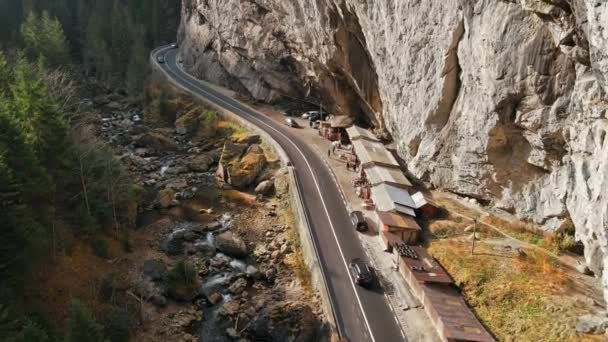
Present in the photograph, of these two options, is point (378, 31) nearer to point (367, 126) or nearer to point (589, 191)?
point (367, 126)

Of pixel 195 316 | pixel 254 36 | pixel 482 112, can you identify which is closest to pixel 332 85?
pixel 254 36

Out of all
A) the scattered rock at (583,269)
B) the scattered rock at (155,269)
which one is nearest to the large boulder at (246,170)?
the scattered rock at (155,269)

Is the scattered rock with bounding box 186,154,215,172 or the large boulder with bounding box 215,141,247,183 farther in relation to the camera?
the scattered rock with bounding box 186,154,215,172

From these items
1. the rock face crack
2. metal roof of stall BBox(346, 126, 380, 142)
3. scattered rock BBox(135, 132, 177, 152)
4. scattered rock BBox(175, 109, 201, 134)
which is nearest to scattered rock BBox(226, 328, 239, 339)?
the rock face crack

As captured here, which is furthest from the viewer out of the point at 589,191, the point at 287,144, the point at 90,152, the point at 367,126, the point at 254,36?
the point at 254,36

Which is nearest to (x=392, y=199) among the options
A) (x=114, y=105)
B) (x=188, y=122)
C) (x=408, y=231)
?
(x=408, y=231)

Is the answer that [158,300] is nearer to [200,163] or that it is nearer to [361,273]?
[361,273]

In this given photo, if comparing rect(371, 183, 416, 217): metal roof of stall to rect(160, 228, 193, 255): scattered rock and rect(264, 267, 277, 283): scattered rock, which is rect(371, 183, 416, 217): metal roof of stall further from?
rect(160, 228, 193, 255): scattered rock

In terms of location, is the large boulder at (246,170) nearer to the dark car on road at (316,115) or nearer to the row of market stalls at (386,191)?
the row of market stalls at (386,191)
